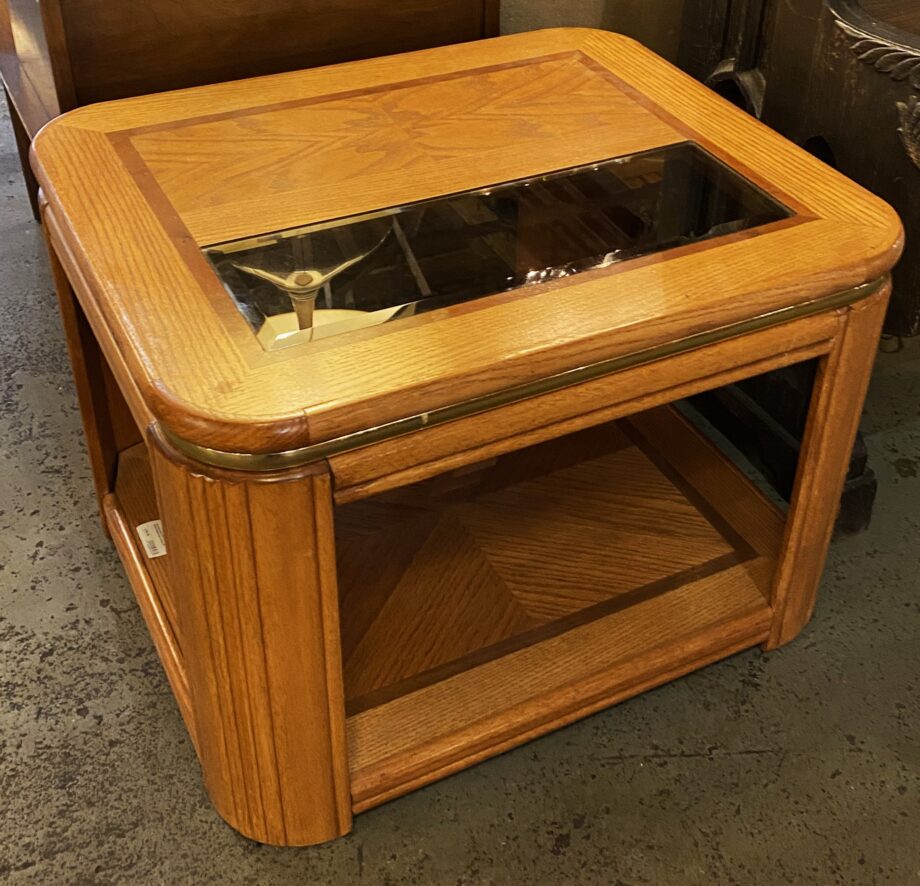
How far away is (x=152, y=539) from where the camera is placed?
1.19m

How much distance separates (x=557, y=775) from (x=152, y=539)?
46 cm

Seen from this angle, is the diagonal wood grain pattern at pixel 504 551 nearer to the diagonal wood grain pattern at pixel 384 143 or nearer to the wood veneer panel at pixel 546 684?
the wood veneer panel at pixel 546 684

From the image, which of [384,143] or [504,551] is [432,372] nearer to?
[384,143]

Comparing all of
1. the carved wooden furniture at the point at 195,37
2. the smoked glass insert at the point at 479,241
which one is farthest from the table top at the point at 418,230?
the carved wooden furniture at the point at 195,37

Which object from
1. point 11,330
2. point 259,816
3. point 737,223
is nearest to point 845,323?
point 737,223

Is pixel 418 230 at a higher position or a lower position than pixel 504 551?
higher

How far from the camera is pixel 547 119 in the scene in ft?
3.50

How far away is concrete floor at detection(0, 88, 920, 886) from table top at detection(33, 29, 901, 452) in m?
0.42

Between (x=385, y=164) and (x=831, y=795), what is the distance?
672mm

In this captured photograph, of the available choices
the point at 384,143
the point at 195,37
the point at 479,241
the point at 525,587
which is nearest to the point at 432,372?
the point at 479,241

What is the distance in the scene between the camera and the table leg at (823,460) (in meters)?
0.93

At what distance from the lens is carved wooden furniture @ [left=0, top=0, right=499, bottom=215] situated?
1.13 meters

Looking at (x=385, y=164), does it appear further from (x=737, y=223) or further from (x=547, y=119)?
(x=737, y=223)

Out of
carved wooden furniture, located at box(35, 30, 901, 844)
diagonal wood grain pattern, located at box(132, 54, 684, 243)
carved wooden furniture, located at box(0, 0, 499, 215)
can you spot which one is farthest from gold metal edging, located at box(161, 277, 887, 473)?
carved wooden furniture, located at box(0, 0, 499, 215)
